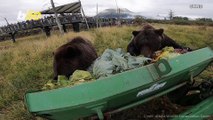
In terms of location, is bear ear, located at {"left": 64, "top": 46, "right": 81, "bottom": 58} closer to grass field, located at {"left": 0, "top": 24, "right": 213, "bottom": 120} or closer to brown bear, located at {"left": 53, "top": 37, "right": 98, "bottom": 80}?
brown bear, located at {"left": 53, "top": 37, "right": 98, "bottom": 80}

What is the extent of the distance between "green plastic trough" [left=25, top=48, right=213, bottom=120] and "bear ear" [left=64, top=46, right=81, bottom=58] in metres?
1.72

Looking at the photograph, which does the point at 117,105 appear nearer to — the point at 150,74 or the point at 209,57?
the point at 150,74

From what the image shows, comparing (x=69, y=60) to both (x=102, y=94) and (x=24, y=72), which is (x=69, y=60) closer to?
(x=102, y=94)

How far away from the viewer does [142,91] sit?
3.16 metres

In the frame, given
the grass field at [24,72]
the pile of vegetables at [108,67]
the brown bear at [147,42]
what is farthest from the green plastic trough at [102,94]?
the grass field at [24,72]

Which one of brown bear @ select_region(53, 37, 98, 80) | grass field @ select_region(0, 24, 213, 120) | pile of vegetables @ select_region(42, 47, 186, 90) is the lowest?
grass field @ select_region(0, 24, 213, 120)

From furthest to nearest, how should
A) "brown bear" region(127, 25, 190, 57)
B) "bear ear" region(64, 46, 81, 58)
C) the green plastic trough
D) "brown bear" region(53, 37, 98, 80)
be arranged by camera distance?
"brown bear" region(127, 25, 190, 57) → "bear ear" region(64, 46, 81, 58) → "brown bear" region(53, 37, 98, 80) → the green plastic trough

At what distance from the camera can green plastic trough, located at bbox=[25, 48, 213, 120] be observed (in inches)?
107

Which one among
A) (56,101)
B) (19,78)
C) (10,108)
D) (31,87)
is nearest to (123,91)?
(56,101)

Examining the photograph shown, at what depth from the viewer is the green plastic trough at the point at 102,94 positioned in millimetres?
2723

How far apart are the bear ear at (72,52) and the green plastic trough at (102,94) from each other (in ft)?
5.66

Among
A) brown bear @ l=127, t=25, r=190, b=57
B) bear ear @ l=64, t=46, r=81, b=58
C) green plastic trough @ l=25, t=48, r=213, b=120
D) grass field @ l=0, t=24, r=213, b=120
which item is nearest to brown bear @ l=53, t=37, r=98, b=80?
bear ear @ l=64, t=46, r=81, b=58

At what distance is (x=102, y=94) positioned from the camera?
2754mm

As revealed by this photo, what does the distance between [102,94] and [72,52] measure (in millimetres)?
2243
